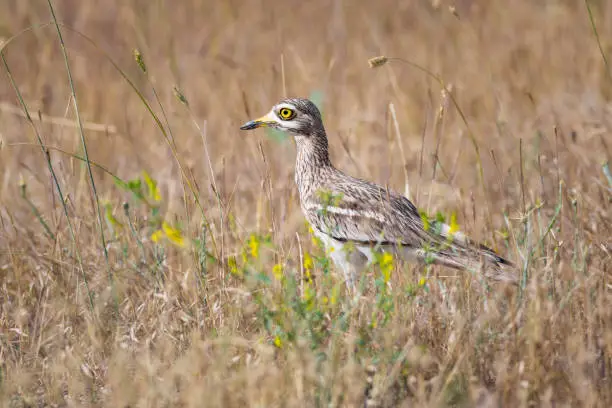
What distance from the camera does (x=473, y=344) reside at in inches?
138

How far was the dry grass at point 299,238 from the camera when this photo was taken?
3.42 metres

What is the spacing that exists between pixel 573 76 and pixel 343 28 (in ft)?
6.97

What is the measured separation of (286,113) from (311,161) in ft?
0.97

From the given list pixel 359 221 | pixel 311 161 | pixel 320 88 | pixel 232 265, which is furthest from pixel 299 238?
pixel 320 88

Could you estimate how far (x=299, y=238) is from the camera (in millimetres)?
4500

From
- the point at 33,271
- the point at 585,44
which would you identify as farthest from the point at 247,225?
the point at 585,44

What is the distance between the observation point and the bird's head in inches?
201

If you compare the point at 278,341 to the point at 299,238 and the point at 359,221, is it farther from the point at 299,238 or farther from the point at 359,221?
the point at 359,221

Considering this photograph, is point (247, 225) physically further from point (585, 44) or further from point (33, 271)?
point (585, 44)

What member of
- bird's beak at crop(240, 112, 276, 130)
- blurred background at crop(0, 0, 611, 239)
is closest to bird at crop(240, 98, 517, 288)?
bird's beak at crop(240, 112, 276, 130)

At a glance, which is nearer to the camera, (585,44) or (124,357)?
(124,357)

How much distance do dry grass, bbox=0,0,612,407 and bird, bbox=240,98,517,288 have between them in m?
0.12

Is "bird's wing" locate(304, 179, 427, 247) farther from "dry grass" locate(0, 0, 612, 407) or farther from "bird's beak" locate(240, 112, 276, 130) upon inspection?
"bird's beak" locate(240, 112, 276, 130)

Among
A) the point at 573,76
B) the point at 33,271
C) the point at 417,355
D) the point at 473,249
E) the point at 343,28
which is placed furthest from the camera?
the point at 343,28
